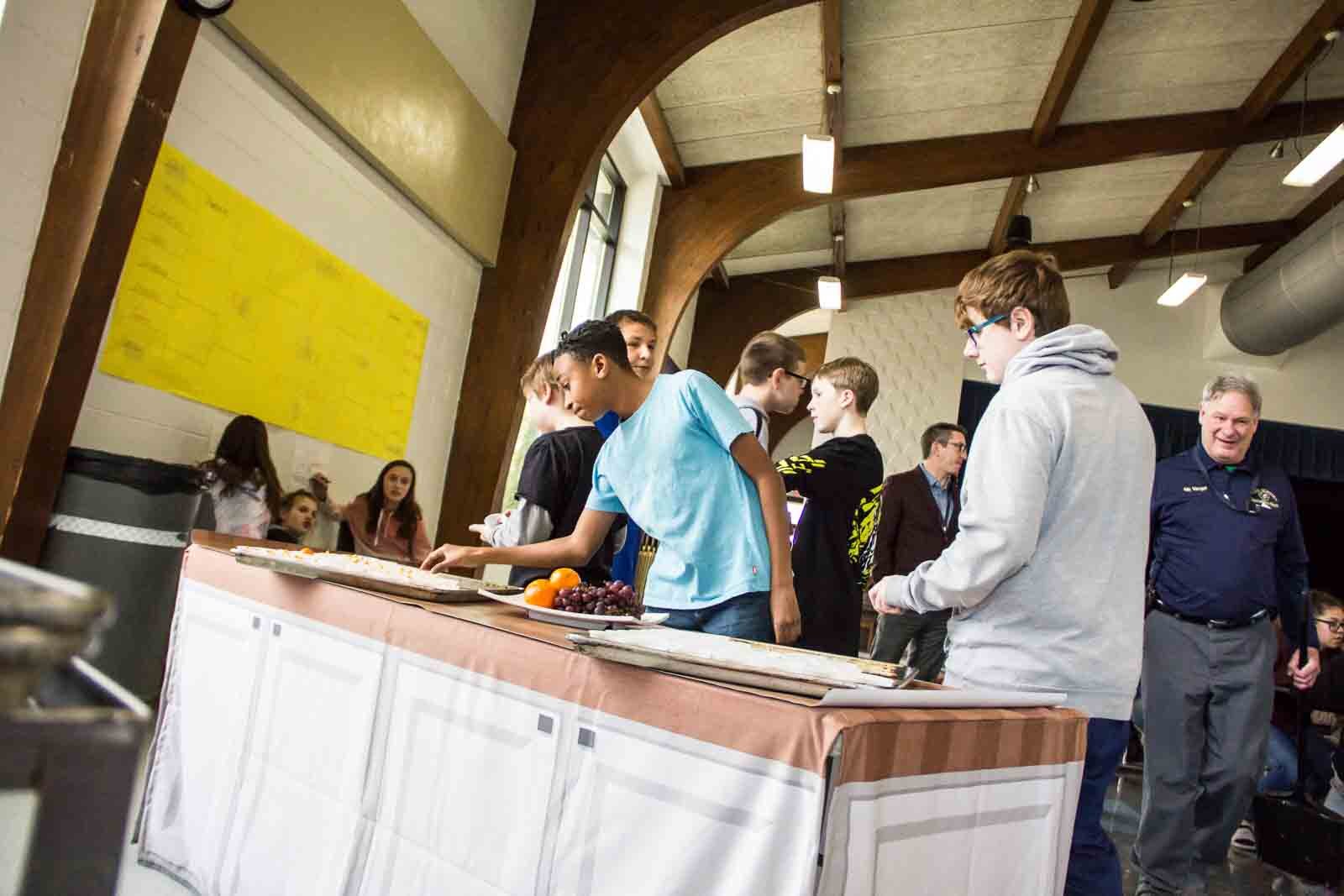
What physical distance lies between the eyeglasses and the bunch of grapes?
0.78 meters

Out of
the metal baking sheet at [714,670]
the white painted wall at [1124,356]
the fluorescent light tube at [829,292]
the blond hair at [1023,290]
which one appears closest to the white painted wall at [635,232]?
the fluorescent light tube at [829,292]

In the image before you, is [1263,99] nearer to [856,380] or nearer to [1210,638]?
[1210,638]

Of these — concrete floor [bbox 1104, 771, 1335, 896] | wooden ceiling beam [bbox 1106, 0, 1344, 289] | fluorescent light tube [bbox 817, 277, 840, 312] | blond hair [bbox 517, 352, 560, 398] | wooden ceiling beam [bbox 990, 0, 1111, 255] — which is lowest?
concrete floor [bbox 1104, 771, 1335, 896]

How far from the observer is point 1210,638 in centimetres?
278

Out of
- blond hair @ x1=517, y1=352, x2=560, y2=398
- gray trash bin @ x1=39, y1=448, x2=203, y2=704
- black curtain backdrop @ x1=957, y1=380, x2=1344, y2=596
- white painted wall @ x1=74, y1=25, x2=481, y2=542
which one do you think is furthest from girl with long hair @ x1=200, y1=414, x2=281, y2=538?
black curtain backdrop @ x1=957, y1=380, x2=1344, y2=596

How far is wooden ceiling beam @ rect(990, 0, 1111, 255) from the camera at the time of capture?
5910 millimetres

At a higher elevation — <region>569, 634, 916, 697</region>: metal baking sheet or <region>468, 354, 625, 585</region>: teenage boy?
<region>468, 354, 625, 585</region>: teenage boy

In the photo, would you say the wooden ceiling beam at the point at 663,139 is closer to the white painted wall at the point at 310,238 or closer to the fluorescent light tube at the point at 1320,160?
the fluorescent light tube at the point at 1320,160

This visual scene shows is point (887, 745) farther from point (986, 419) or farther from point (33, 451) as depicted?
point (33, 451)

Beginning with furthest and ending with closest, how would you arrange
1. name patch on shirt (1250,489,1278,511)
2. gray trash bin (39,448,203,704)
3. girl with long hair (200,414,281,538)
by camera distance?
girl with long hair (200,414,281,538)
name patch on shirt (1250,489,1278,511)
gray trash bin (39,448,203,704)

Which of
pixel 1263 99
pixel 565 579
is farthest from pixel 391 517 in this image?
pixel 1263 99

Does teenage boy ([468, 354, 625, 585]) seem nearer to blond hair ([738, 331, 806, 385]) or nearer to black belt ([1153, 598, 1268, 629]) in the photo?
blond hair ([738, 331, 806, 385])

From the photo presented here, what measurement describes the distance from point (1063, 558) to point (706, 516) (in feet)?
2.07

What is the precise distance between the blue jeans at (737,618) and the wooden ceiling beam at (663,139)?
487 cm
